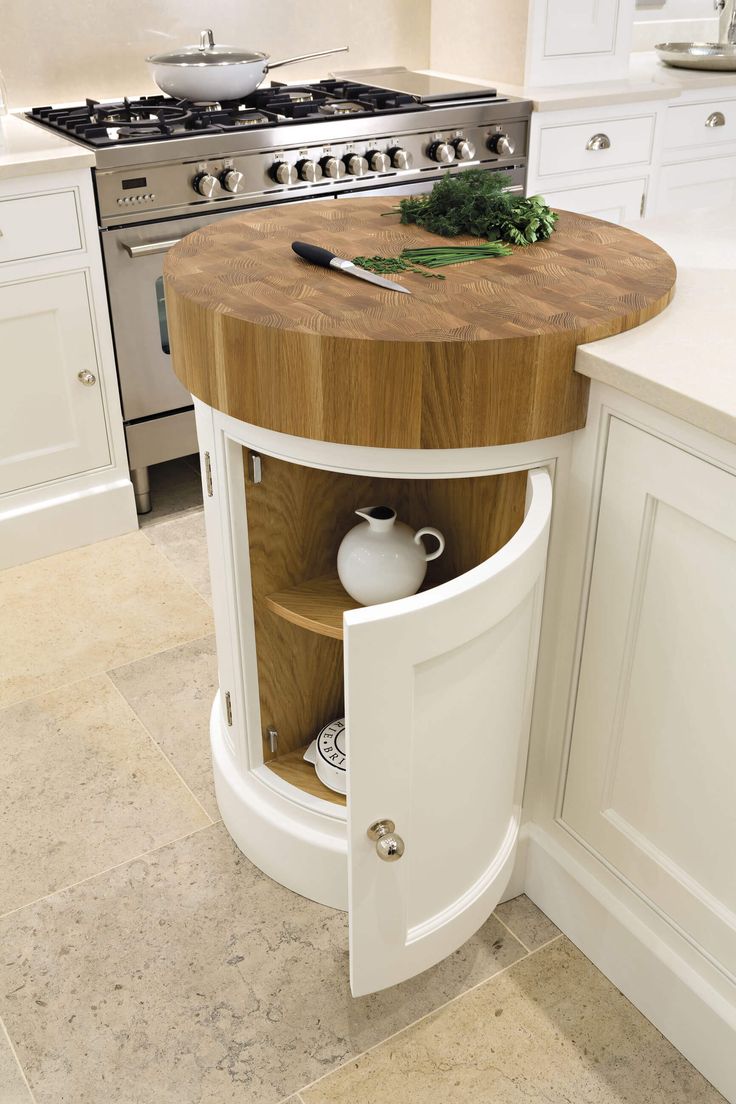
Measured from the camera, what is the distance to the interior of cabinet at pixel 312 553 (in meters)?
1.50

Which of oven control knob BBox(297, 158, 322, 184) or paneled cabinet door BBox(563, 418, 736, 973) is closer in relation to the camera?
paneled cabinet door BBox(563, 418, 736, 973)

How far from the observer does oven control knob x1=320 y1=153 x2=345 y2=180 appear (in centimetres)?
258

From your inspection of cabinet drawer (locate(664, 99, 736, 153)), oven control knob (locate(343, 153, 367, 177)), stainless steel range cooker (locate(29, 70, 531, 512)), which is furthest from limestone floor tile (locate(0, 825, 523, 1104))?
cabinet drawer (locate(664, 99, 736, 153))

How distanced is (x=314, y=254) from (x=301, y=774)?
836 mm

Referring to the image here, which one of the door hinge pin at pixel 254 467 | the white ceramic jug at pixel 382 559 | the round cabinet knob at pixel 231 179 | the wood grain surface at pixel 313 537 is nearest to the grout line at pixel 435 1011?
the wood grain surface at pixel 313 537

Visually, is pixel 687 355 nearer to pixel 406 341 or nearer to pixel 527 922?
pixel 406 341

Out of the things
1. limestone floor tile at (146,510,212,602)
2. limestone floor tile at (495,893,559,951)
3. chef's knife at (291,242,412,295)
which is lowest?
limestone floor tile at (495,893,559,951)

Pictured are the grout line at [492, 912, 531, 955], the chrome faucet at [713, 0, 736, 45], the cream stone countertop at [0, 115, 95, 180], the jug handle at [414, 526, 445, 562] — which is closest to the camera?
the jug handle at [414, 526, 445, 562]

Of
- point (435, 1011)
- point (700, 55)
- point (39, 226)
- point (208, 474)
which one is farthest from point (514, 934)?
point (700, 55)

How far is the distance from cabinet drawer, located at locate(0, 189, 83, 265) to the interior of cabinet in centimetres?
113

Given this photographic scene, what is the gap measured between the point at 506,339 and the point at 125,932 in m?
1.11

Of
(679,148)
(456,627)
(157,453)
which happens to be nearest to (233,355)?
(456,627)

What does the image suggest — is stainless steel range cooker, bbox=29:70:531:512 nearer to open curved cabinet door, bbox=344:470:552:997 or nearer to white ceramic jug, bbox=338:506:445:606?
white ceramic jug, bbox=338:506:445:606

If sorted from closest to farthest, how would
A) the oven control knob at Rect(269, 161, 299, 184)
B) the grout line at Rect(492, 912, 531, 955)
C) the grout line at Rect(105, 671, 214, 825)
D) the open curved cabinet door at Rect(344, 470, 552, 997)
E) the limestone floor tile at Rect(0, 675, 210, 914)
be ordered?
1. the open curved cabinet door at Rect(344, 470, 552, 997)
2. the grout line at Rect(492, 912, 531, 955)
3. the limestone floor tile at Rect(0, 675, 210, 914)
4. the grout line at Rect(105, 671, 214, 825)
5. the oven control knob at Rect(269, 161, 299, 184)
